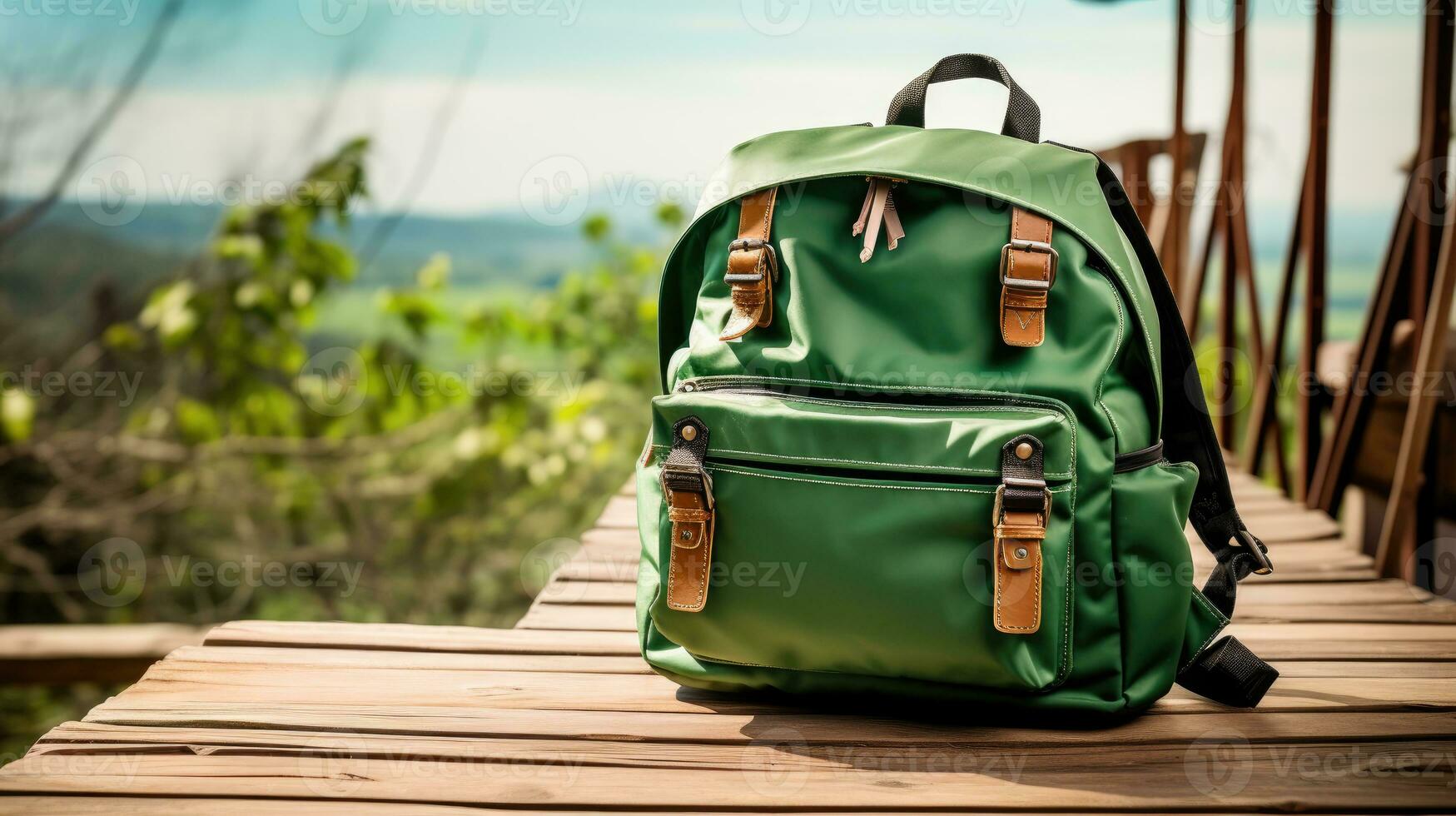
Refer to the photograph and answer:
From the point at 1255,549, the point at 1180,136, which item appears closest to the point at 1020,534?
the point at 1255,549

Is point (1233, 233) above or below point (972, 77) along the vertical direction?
below

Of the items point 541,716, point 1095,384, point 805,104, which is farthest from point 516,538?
point 1095,384

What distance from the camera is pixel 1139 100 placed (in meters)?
4.81

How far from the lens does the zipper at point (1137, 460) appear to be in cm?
91

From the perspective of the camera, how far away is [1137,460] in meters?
0.92

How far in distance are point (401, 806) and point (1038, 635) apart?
21.3 inches

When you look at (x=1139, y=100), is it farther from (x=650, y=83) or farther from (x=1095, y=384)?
(x=1095, y=384)

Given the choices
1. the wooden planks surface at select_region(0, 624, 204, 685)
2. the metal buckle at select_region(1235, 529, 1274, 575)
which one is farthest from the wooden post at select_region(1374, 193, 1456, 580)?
the wooden planks surface at select_region(0, 624, 204, 685)

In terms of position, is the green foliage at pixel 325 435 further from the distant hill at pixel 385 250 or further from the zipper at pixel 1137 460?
the zipper at pixel 1137 460

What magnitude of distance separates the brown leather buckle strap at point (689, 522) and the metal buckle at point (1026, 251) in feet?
0.99

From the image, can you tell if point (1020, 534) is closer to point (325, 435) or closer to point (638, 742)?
point (638, 742)

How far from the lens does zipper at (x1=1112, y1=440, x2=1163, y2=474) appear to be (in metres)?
0.91

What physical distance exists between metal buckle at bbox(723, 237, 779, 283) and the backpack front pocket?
Answer: 0.13 m

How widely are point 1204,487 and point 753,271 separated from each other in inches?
20.0
